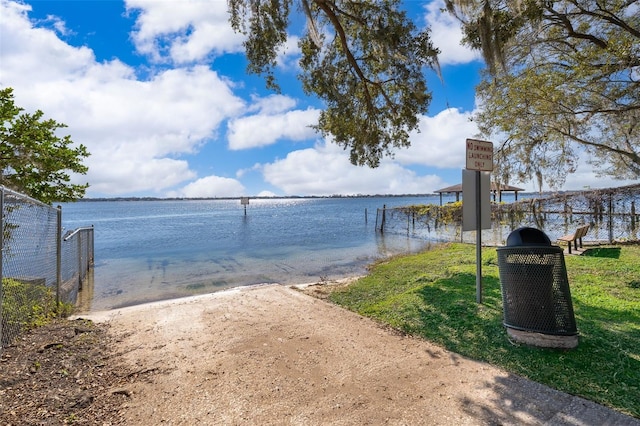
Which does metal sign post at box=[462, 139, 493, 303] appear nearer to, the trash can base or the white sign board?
the white sign board

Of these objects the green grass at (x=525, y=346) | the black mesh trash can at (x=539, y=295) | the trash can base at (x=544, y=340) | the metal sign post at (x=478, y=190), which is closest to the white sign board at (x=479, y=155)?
the metal sign post at (x=478, y=190)

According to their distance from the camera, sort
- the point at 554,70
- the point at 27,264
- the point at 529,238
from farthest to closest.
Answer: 1. the point at 554,70
2. the point at 27,264
3. the point at 529,238

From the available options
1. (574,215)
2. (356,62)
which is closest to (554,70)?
(356,62)

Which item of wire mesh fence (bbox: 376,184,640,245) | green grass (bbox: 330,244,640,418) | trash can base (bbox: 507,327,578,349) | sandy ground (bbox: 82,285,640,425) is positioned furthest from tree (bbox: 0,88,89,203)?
wire mesh fence (bbox: 376,184,640,245)

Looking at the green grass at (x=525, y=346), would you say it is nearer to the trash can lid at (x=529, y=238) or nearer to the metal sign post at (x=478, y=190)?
the metal sign post at (x=478, y=190)

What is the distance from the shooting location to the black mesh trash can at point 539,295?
142 inches

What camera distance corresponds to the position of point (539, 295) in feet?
12.0

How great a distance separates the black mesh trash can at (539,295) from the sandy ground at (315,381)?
2.54 ft

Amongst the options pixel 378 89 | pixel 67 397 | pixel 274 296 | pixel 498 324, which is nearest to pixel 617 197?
pixel 378 89

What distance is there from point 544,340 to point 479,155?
8.42 ft

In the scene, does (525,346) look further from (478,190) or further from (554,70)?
(554,70)

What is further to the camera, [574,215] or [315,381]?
[574,215]

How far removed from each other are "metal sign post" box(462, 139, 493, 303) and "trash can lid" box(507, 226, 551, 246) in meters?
1.09

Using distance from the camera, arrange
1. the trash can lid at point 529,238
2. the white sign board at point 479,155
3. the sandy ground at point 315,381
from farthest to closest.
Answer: the white sign board at point 479,155 → the trash can lid at point 529,238 → the sandy ground at point 315,381
